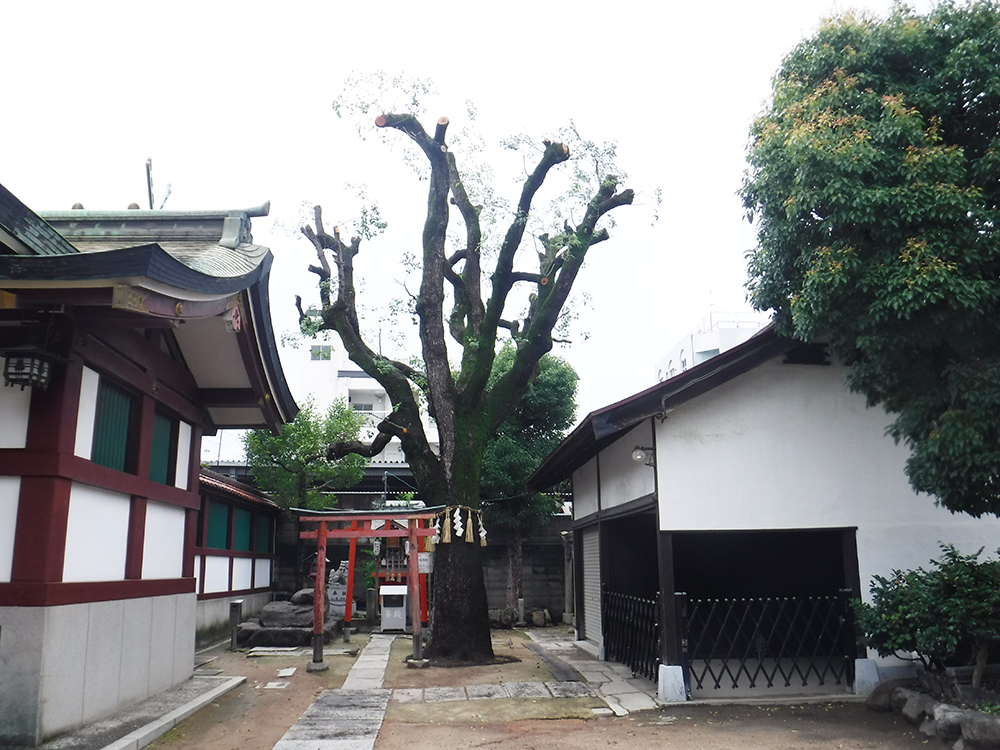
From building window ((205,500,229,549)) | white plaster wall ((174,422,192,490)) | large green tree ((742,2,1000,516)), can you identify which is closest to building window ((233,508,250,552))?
building window ((205,500,229,549))

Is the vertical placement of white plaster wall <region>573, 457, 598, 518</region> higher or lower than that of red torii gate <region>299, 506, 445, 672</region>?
higher

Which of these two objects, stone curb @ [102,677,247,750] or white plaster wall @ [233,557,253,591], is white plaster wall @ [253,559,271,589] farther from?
stone curb @ [102,677,247,750]

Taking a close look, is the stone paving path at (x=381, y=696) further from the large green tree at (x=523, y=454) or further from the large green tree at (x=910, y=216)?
the large green tree at (x=523, y=454)

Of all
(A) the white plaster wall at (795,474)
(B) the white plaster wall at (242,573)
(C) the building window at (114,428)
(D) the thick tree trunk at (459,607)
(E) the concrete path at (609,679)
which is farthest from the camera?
(B) the white plaster wall at (242,573)

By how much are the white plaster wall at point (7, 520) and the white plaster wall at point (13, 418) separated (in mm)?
335

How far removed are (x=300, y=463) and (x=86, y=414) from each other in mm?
13678

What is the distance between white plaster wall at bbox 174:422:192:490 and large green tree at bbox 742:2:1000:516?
26.4 ft

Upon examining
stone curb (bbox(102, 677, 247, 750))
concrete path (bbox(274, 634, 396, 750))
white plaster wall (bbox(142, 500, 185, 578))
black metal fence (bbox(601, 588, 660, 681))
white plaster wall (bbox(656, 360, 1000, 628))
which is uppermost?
white plaster wall (bbox(656, 360, 1000, 628))

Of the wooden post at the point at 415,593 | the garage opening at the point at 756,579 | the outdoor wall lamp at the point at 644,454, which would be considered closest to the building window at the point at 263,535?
the wooden post at the point at 415,593

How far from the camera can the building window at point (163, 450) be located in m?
9.70

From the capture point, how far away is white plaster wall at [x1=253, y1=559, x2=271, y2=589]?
20.0 m

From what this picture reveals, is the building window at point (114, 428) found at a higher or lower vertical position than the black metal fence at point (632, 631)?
higher

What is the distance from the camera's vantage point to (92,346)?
750cm

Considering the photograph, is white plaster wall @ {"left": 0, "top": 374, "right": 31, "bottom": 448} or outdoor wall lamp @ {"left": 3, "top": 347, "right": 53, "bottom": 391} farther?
white plaster wall @ {"left": 0, "top": 374, "right": 31, "bottom": 448}
